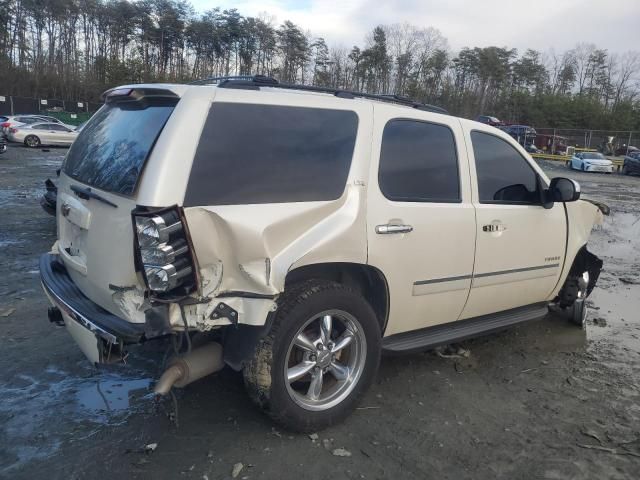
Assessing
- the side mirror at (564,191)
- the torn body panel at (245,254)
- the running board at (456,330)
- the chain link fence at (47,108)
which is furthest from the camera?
the chain link fence at (47,108)

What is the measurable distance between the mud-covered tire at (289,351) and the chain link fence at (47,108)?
155 feet

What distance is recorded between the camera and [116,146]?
3.19 metres

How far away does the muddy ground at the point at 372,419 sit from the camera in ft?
9.60

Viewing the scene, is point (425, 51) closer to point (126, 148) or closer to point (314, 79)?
point (314, 79)

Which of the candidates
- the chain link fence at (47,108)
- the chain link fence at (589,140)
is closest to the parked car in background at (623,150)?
the chain link fence at (589,140)

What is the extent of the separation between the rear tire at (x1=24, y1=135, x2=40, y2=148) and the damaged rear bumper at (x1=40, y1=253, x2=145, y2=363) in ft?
91.1

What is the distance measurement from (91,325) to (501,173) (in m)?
3.16

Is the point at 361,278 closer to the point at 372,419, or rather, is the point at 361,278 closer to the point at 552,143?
the point at 372,419

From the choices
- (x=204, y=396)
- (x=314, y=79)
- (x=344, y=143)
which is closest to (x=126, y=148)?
(x=344, y=143)

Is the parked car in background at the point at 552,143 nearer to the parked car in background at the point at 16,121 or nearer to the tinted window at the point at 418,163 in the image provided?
the parked car in background at the point at 16,121

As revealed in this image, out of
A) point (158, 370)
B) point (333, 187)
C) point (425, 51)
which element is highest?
point (425, 51)

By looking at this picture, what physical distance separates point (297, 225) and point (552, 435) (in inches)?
81.7

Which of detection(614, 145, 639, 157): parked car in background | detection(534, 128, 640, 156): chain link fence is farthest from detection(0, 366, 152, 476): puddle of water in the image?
detection(614, 145, 639, 157): parked car in background

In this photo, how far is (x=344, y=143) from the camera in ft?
10.9
